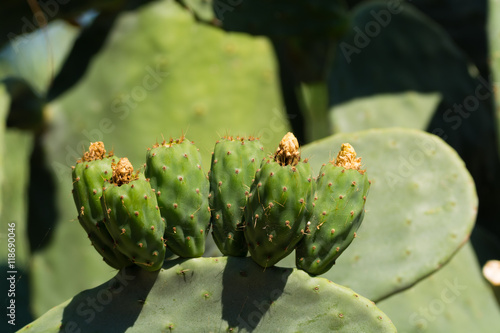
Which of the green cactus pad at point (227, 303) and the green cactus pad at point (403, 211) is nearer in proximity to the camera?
the green cactus pad at point (227, 303)

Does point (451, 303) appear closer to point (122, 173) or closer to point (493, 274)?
point (493, 274)

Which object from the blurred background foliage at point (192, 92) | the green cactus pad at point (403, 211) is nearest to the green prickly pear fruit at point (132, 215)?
the green cactus pad at point (403, 211)

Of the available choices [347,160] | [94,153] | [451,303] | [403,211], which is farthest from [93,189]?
[451,303]

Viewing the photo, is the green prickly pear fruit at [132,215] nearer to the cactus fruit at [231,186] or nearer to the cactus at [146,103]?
the cactus fruit at [231,186]

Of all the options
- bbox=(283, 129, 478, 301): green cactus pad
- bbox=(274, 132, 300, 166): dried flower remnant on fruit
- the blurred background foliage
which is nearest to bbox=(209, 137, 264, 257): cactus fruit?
bbox=(274, 132, 300, 166): dried flower remnant on fruit

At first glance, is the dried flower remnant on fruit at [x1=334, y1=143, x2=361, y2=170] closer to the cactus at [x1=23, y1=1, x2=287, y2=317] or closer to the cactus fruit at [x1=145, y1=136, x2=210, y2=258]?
the cactus fruit at [x1=145, y1=136, x2=210, y2=258]

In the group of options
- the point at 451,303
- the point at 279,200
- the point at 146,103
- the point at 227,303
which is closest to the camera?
the point at 279,200

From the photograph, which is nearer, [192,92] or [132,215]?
[132,215]
